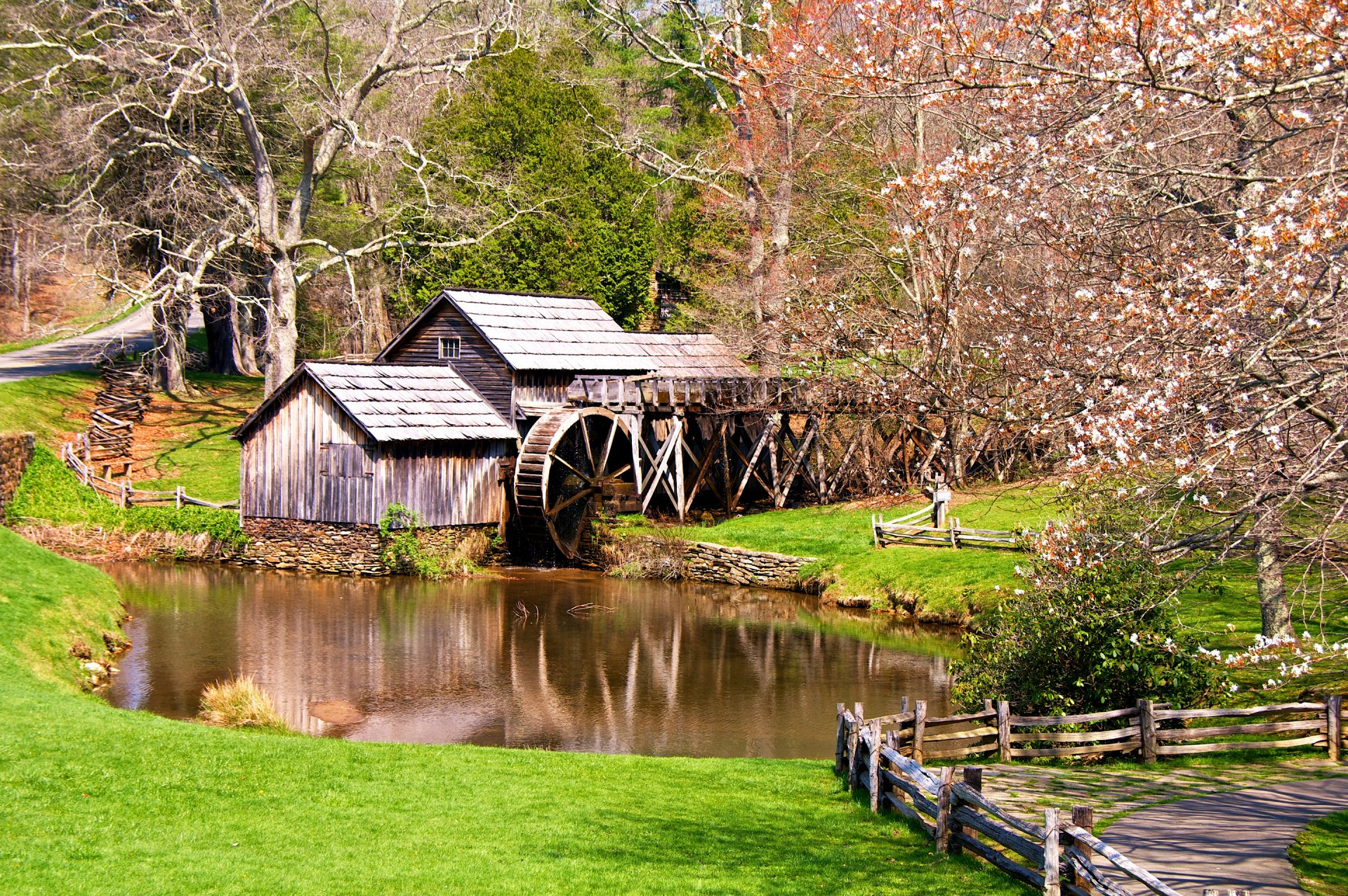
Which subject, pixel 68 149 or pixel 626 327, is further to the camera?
pixel 626 327

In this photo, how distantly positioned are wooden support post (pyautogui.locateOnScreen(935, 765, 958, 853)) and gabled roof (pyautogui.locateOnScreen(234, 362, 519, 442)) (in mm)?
19906

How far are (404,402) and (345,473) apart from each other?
226 cm

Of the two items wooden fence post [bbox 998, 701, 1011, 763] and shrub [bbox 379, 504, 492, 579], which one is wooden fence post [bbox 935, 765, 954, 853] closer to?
wooden fence post [bbox 998, 701, 1011, 763]

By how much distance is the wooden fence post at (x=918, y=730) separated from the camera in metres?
12.5

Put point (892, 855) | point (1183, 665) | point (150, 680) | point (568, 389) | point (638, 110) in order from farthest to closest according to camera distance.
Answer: point (638, 110) < point (568, 389) < point (150, 680) < point (1183, 665) < point (892, 855)

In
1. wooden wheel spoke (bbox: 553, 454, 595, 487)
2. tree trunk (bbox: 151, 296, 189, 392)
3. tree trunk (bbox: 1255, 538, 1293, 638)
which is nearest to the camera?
tree trunk (bbox: 1255, 538, 1293, 638)

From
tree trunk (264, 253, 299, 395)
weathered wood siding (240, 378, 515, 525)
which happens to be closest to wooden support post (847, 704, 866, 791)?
weathered wood siding (240, 378, 515, 525)

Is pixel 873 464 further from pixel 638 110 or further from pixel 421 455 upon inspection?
pixel 638 110

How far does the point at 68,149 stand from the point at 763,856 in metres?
33.9

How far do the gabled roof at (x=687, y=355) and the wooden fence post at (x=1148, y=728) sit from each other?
71.8 feet

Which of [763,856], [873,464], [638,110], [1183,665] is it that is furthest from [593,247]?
[763,856]

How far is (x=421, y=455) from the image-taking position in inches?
1136

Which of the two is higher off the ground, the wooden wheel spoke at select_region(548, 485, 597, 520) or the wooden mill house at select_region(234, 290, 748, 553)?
the wooden mill house at select_region(234, 290, 748, 553)

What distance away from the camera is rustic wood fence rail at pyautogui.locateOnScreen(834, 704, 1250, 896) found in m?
7.91
